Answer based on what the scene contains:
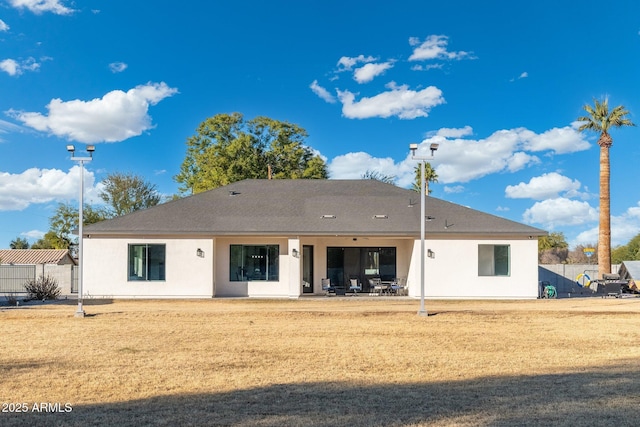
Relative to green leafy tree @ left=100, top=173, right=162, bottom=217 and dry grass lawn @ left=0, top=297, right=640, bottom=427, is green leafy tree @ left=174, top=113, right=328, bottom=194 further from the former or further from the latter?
dry grass lawn @ left=0, top=297, right=640, bottom=427

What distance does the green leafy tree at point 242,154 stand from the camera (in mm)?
42812

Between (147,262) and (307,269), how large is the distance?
22.4 feet

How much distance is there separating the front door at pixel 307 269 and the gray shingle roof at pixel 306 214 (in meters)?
1.50

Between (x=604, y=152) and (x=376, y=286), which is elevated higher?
(x=604, y=152)

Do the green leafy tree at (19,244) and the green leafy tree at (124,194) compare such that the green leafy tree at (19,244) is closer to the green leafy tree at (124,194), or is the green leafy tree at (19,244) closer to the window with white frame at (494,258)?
the green leafy tree at (124,194)

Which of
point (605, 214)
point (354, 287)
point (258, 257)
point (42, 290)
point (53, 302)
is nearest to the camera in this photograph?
point (53, 302)

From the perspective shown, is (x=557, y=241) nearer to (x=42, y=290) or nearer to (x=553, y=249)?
(x=553, y=249)

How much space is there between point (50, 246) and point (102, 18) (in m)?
48.5

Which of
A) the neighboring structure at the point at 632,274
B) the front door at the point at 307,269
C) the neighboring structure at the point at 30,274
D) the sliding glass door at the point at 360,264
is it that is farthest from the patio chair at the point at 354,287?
the neighboring structure at the point at 30,274

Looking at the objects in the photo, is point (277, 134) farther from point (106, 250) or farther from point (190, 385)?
point (190, 385)

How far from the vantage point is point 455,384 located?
842cm

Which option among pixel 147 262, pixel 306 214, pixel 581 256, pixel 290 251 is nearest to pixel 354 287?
pixel 290 251

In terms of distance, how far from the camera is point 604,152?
3297cm

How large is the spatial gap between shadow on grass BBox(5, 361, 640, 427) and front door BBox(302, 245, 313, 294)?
56.4ft
